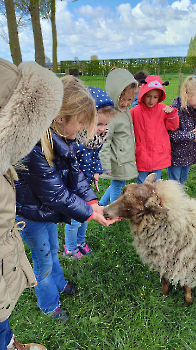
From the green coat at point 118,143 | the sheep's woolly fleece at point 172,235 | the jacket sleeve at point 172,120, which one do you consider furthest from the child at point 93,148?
the jacket sleeve at point 172,120

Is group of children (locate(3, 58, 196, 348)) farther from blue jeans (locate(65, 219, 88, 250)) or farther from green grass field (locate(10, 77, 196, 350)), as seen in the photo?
green grass field (locate(10, 77, 196, 350))

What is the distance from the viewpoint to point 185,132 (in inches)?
150

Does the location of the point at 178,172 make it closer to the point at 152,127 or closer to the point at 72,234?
the point at 152,127

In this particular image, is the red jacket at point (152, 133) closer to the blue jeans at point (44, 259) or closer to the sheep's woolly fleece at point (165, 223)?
the sheep's woolly fleece at point (165, 223)

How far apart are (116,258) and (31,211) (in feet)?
5.63

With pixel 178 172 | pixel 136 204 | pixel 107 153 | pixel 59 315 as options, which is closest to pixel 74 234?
pixel 59 315

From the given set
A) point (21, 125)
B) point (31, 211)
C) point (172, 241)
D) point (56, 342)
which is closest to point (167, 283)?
point (172, 241)

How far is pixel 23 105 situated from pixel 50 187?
711 mm

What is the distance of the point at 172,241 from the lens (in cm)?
244

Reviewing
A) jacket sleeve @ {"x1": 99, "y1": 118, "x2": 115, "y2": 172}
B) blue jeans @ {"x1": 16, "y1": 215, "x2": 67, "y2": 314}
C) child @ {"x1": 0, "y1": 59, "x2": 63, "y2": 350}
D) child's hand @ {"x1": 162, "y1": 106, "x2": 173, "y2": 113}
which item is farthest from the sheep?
child's hand @ {"x1": 162, "y1": 106, "x2": 173, "y2": 113}

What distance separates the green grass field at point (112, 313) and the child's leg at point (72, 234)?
0.61ft

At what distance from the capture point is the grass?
219 centimetres

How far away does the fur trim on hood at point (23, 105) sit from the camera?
44.4 inches

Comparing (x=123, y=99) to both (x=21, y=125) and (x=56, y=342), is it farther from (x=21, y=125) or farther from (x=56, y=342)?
(x=56, y=342)
